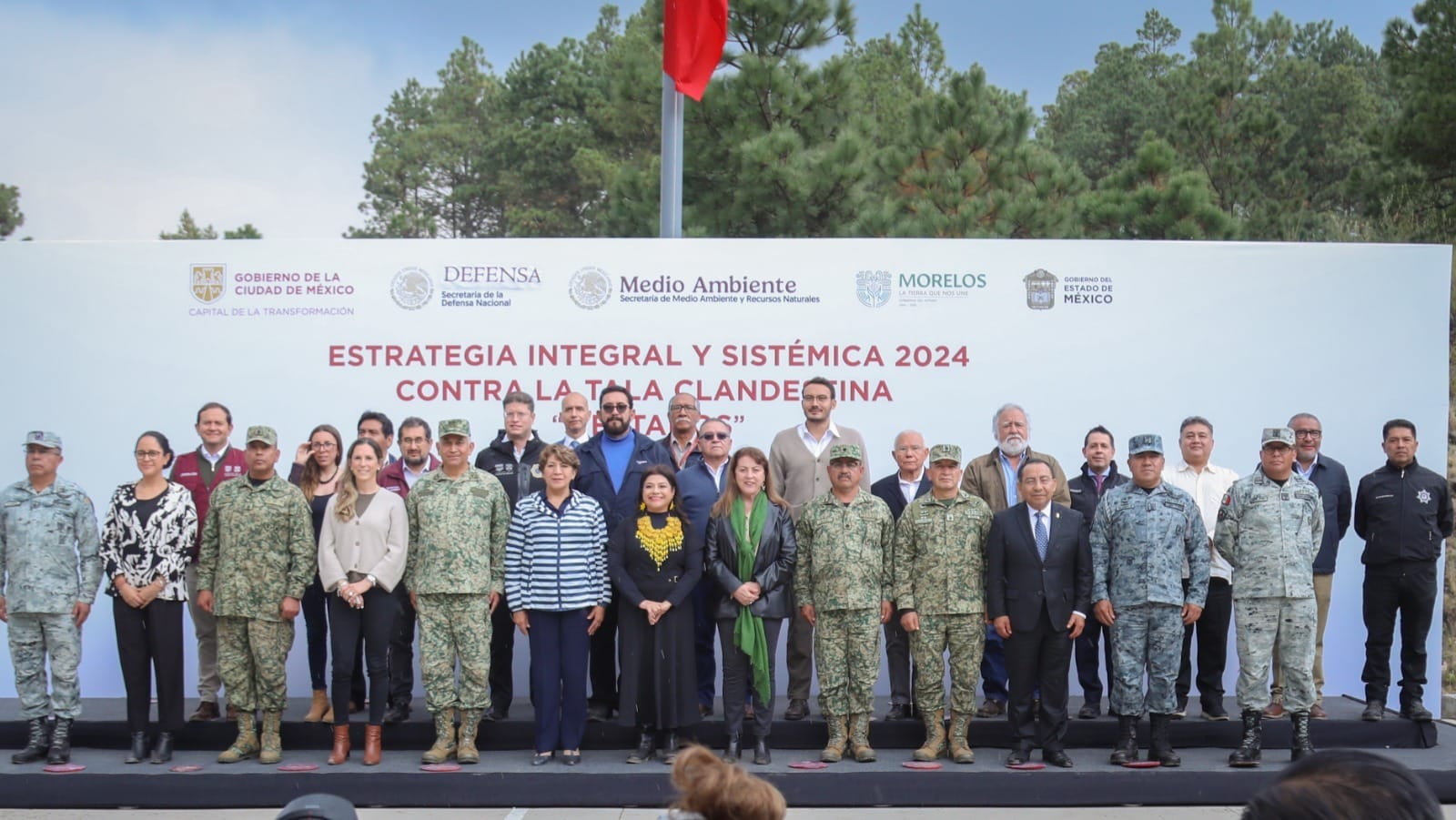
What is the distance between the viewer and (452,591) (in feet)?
18.0

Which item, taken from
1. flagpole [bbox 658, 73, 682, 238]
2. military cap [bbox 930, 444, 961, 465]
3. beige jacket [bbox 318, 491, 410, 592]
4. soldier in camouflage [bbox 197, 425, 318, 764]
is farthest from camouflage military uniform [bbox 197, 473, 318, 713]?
military cap [bbox 930, 444, 961, 465]

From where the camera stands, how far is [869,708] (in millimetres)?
5566

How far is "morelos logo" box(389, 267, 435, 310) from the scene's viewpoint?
6707 millimetres

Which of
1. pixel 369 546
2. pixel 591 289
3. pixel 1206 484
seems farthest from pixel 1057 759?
pixel 591 289

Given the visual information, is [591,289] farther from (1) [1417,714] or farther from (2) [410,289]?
(1) [1417,714]

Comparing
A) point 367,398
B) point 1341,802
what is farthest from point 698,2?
point 1341,802

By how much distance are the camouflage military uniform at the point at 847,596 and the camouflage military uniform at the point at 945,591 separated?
138 millimetres

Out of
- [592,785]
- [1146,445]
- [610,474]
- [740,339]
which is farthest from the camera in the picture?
[740,339]

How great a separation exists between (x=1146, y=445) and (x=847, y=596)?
1507 mm

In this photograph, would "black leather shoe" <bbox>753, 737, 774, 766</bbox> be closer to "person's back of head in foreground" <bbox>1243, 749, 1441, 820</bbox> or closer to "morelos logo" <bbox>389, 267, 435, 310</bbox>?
"morelos logo" <bbox>389, 267, 435, 310</bbox>

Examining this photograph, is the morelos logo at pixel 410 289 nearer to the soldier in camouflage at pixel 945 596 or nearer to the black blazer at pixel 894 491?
the black blazer at pixel 894 491

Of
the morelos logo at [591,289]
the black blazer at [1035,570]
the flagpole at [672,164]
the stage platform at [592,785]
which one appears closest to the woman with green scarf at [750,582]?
the stage platform at [592,785]

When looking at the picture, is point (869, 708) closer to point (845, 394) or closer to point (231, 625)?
point (845, 394)

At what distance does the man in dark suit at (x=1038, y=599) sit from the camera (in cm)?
552
